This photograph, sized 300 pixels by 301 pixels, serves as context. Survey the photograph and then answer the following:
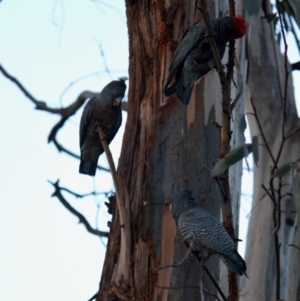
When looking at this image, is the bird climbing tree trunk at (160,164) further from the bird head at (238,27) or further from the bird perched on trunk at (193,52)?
the bird head at (238,27)

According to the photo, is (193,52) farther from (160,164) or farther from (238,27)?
(160,164)

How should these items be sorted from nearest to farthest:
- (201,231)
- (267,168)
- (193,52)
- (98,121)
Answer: (201,231) < (193,52) < (98,121) < (267,168)

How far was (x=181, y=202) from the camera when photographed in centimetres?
217

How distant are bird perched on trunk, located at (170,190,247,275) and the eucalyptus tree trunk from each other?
1385 millimetres

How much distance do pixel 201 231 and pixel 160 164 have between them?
0.39 metres

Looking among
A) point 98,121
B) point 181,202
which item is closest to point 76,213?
point 98,121

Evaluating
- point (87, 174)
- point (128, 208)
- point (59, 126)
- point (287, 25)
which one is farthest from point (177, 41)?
point (59, 126)

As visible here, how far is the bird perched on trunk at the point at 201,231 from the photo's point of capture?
6.40ft

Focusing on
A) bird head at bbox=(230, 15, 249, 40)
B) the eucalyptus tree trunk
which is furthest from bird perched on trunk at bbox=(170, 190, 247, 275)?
the eucalyptus tree trunk

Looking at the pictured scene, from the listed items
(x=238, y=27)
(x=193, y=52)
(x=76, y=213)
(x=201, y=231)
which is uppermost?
(x=238, y=27)

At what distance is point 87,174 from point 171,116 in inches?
34.8

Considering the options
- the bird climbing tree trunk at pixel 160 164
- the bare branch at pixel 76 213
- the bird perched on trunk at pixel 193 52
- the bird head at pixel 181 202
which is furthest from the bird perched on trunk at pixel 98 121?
the bird head at pixel 181 202

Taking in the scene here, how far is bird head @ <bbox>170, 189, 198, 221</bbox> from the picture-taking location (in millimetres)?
2139

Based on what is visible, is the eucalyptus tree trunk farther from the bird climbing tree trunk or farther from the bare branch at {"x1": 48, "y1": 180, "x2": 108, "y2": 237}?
the bird climbing tree trunk
